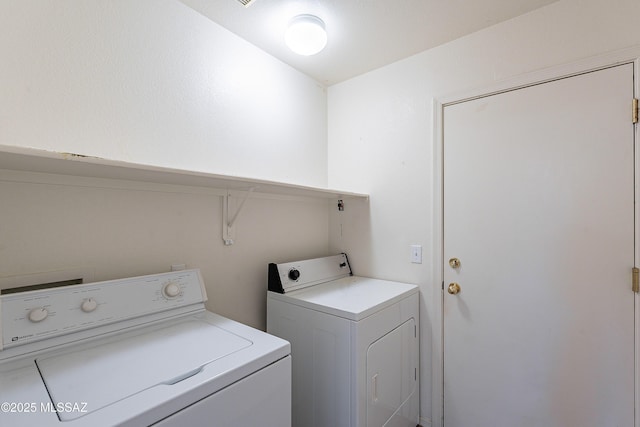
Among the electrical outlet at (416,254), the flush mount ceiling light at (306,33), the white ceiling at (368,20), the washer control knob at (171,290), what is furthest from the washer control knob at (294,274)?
the white ceiling at (368,20)

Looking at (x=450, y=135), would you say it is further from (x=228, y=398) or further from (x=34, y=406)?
(x=34, y=406)

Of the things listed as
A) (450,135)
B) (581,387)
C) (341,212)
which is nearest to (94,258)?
(341,212)

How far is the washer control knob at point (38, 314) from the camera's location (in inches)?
37.9

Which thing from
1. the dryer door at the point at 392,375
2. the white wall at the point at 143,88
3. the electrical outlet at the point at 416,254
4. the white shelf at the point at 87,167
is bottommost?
the dryer door at the point at 392,375

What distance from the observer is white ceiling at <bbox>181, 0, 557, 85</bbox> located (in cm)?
152

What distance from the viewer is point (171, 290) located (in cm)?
129

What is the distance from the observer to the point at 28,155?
81 centimetres

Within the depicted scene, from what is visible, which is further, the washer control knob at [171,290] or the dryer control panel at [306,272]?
the dryer control panel at [306,272]

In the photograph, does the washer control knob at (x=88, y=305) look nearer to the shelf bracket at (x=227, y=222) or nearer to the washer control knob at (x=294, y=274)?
the shelf bracket at (x=227, y=222)

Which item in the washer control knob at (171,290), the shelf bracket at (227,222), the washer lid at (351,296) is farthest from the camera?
the shelf bracket at (227,222)

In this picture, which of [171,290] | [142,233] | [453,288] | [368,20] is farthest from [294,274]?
[368,20]

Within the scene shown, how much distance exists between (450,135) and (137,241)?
1846 millimetres

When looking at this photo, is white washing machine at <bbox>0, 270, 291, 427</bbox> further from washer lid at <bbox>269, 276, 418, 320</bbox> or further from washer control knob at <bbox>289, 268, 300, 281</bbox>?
washer control knob at <bbox>289, 268, 300, 281</bbox>

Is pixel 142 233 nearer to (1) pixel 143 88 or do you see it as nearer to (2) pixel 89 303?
(2) pixel 89 303
